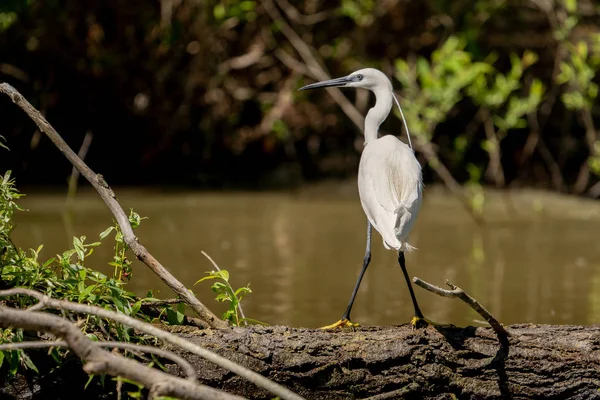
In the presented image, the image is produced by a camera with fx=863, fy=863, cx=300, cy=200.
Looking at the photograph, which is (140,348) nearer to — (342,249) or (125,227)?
(125,227)

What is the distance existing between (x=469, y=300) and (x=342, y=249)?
3974 mm

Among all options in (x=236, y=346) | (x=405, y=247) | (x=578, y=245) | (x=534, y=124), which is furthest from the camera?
(x=534, y=124)

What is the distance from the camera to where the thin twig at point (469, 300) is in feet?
7.93

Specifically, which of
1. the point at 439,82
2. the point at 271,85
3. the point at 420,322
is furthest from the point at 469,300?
the point at 271,85

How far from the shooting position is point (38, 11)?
873 cm

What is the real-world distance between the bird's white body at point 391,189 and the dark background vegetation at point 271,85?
499cm

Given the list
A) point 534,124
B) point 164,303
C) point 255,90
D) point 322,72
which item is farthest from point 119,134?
point 164,303

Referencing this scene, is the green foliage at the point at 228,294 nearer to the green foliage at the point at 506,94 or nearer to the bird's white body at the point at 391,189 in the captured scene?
the bird's white body at the point at 391,189

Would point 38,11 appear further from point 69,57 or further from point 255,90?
point 255,90

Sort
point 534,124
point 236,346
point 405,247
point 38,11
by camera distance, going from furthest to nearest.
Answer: point 534,124, point 38,11, point 405,247, point 236,346

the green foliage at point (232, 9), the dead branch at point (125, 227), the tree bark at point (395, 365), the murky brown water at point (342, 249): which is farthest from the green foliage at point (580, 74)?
the dead branch at point (125, 227)

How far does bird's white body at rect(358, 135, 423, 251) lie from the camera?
318cm

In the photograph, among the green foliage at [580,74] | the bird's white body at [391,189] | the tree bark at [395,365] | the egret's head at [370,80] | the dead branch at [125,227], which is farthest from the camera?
the green foliage at [580,74]

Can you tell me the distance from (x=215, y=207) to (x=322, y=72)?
5.68 feet
